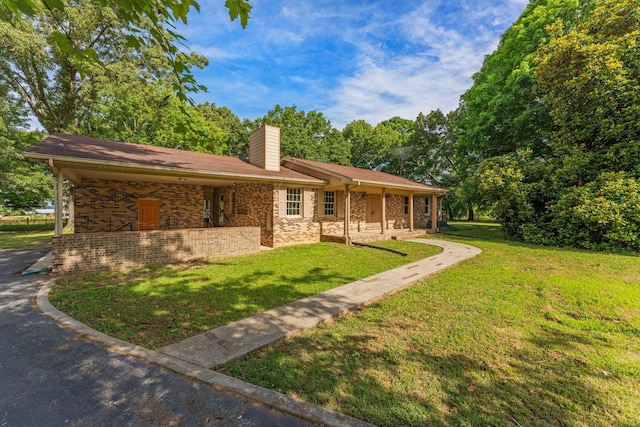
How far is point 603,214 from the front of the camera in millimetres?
10164

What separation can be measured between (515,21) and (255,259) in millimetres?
21416

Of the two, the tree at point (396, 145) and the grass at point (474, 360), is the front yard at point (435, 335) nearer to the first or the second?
the grass at point (474, 360)

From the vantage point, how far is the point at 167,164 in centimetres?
881

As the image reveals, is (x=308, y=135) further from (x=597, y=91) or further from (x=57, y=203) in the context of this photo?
(x=57, y=203)

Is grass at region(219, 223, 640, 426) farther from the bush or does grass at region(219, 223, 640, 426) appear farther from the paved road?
the bush

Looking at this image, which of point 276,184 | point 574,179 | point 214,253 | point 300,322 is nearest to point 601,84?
point 574,179

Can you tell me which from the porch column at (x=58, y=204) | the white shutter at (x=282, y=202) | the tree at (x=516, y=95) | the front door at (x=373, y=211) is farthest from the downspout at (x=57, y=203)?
the tree at (x=516, y=95)

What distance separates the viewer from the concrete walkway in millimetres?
3455

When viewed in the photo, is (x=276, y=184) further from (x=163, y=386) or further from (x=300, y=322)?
(x=163, y=386)

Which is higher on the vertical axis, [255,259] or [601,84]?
[601,84]

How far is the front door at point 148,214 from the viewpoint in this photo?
1166cm

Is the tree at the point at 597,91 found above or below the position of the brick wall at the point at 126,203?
above

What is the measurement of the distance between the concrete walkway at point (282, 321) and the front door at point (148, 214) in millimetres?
9382

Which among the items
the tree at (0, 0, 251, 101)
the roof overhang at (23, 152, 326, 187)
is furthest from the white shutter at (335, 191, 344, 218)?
the tree at (0, 0, 251, 101)
